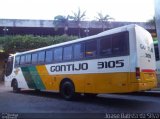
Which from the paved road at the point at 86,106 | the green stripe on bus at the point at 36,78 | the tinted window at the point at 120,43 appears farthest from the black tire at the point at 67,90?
the tinted window at the point at 120,43

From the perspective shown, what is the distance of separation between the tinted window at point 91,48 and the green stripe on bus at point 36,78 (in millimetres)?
4220

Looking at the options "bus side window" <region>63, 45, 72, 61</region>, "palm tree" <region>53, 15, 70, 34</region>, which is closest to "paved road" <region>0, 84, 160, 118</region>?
"bus side window" <region>63, 45, 72, 61</region>

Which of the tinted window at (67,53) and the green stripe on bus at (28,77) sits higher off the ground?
the tinted window at (67,53)

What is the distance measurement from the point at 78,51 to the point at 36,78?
421 cm

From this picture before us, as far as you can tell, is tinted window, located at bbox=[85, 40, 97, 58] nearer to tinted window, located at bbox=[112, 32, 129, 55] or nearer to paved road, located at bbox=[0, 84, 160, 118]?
tinted window, located at bbox=[112, 32, 129, 55]

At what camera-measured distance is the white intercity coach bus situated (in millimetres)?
10023

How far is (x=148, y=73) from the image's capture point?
10.6 meters

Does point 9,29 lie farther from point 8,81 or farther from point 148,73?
point 148,73

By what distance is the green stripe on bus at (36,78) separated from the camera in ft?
49.7

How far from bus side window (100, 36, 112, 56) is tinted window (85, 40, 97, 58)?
427 millimetres

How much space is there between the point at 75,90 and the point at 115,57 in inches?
113

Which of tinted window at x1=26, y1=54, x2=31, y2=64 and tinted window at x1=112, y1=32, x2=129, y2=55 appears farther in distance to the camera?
tinted window at x1=26, y1=54, x2=31, y2=64

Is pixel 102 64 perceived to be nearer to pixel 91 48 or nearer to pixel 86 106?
pixel 91 48

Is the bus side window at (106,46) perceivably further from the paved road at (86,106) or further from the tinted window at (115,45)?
the paved road at (86,106)
